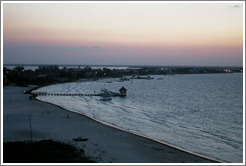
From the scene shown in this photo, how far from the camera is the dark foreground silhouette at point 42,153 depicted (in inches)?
379

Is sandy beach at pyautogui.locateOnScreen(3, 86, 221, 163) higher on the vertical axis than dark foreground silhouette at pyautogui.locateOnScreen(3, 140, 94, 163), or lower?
lower

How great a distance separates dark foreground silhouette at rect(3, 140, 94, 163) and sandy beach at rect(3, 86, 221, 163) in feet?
1.64

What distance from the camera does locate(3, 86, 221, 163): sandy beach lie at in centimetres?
1088

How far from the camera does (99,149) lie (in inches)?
453

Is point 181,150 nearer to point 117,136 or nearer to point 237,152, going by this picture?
point 237,152

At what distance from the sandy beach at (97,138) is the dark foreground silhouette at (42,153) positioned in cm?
50

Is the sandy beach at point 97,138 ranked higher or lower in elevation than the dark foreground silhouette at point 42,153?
lower

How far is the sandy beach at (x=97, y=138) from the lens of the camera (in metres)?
10.9

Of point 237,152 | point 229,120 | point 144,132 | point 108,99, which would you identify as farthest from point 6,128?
point 108,99

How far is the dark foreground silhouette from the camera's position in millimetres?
9633

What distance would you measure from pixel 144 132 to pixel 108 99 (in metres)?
16.4

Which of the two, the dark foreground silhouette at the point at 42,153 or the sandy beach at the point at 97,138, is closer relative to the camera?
the dark foreground silhouette at the point at 42,153

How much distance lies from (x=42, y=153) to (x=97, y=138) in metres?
3.42

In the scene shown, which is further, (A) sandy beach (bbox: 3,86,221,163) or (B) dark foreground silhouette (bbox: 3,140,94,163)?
(A) sandy beach (bbox: 3,86,221,163)
